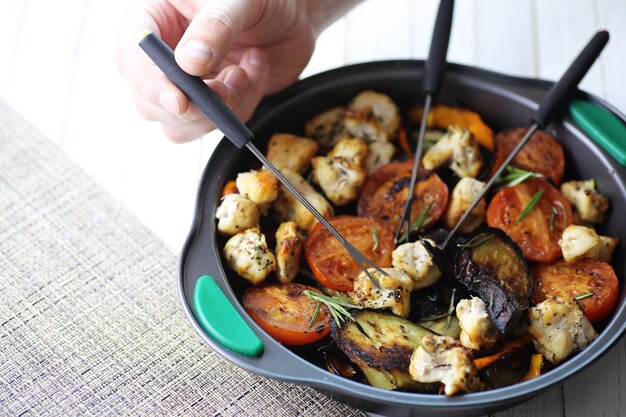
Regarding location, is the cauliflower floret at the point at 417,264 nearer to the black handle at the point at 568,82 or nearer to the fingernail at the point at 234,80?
the black handle at the point at 568,82

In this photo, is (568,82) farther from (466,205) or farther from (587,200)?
(466,205)

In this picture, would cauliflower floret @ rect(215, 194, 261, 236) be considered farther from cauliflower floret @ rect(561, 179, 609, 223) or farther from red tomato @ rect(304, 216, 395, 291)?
cauliflower floret @ rect(561, 179, 609, 223)

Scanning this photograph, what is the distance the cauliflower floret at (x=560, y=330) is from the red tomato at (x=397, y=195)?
48 cm

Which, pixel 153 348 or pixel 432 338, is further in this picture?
pixel 153 348

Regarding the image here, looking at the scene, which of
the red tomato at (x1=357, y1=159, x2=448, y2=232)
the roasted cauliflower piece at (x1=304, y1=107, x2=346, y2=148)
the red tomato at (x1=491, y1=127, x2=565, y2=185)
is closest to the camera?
the red tomato at (x1=357, y1=159, x2=448, y2=232)

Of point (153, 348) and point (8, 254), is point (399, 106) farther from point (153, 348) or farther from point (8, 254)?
point (8, 254)

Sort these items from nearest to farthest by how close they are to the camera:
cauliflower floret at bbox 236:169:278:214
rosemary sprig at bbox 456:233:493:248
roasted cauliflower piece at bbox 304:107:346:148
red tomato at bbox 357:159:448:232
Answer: rosemary sprig at bbox 456:233:493:248
cauliflower floret at bbox 236:169:278:214
red tomato at bbox 357:159:448:232
roasted cauliflower piece at bbox 304:107:346:148

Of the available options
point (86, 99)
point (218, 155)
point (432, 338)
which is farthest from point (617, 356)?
point (86, 99)

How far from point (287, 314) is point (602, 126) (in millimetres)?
1166

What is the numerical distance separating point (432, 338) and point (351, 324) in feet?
0.76

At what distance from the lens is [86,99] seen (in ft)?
9.71

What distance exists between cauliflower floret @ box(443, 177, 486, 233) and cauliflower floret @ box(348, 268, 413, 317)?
0.36 meters

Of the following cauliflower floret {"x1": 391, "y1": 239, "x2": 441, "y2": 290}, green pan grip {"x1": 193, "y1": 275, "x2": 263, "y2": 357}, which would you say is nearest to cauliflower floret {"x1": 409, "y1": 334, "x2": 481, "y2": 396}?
cauliflower floret {"x1": 391, "y1": 239, "x2": 441, "y2": 290}

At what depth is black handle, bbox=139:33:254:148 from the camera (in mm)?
1957
